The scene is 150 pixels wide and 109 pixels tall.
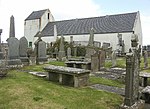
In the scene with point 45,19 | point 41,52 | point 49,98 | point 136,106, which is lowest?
point 136,106

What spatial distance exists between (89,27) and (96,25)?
1.58 metres

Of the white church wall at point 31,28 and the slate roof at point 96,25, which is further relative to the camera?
the white church wall at point 31,28

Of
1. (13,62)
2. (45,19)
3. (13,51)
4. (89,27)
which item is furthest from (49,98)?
(45,19)

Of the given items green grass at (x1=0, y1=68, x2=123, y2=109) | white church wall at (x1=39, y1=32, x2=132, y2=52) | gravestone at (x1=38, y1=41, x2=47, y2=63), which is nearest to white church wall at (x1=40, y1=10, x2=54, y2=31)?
white church wall at (x1=39, y1=32, x2=132, y2=52)

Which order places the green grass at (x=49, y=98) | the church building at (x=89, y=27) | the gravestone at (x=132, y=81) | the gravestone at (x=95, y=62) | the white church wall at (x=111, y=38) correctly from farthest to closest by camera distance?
the church building at (x=89, y=27) → the white church wall at (x=111, y=38) → the gravestone at (x=95, y=62) → the gravestone at (x=132, y=81) → the green grass at (x=49, y=98)

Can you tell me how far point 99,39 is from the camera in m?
41.0

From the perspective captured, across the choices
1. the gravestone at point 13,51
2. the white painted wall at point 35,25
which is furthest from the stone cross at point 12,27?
the white painted wall at point 35,25

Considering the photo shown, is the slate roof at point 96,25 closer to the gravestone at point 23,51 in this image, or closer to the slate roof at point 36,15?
the slate roof at point 36,15

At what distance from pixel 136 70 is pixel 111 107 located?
5.31 ft

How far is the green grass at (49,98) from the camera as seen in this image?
6.09m

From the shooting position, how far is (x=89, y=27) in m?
42.7

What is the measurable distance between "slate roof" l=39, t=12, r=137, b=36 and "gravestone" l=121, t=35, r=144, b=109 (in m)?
31.8

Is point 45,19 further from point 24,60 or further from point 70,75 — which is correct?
point 70,75

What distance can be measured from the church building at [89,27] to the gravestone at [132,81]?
31218mm
